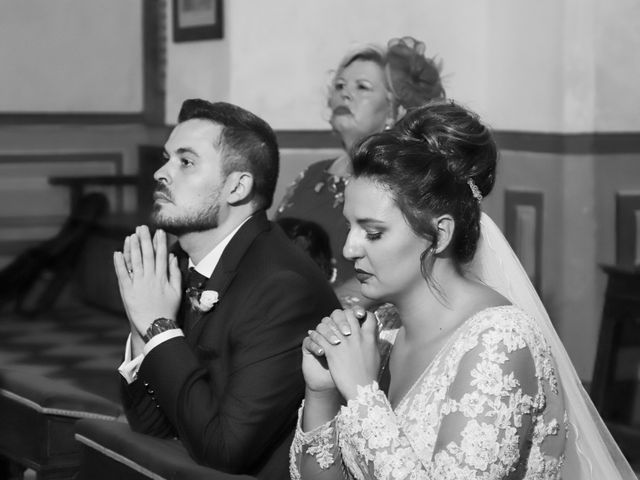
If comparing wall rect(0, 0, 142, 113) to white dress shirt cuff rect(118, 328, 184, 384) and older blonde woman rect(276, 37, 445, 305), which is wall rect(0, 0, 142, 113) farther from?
white dress shirt cuff rect(118, 328, 184, 384)

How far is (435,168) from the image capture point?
1.86 metres

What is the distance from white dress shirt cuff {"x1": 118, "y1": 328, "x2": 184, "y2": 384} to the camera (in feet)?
7.12

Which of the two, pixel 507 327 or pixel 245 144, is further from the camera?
pixel 245 144

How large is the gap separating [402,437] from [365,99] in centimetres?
196

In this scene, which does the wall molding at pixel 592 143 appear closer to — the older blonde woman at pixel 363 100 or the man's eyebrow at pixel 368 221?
the older blonde woman at pixel 363 100

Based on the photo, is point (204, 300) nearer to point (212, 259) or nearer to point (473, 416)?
point (212, 259)

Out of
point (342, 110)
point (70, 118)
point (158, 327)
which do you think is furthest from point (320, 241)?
point (70, 118)

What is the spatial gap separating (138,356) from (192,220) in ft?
0.98

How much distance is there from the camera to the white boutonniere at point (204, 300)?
228 centimetres

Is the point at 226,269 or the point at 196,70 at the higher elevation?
the point at 196,70

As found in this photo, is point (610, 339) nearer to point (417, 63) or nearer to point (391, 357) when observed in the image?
point (417, 63)

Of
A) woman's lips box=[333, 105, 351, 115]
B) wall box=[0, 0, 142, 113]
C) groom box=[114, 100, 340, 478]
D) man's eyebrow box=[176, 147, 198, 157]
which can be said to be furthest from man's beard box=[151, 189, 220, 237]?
wall box=[0, 0, 142, 113]

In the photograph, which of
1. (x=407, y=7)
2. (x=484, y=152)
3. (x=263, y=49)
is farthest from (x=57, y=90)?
(x=484, y=152)

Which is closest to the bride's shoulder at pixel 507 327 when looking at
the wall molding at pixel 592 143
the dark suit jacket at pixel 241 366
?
the dark suit jacket at pixel 241 366
